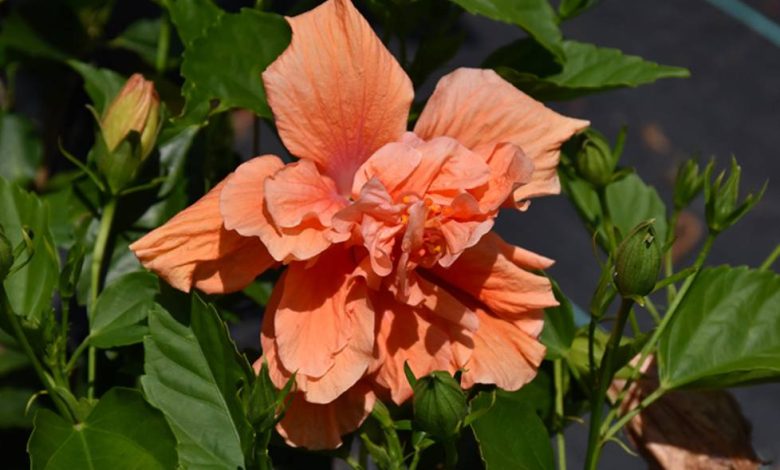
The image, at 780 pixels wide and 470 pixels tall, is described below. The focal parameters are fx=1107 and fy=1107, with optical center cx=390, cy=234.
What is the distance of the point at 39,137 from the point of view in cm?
158

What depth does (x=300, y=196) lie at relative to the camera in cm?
74

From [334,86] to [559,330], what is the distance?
0.99 feet

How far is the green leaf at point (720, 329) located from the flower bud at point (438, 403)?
0.79ft

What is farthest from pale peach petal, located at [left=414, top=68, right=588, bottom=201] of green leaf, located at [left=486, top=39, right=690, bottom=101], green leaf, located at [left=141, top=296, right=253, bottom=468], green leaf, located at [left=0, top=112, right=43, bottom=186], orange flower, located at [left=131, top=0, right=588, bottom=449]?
green leaf, located at [left=0, top=112, right=43, bottom=186]

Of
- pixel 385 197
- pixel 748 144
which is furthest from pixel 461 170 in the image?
pixel 748 144

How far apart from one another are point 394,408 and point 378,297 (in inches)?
4.3

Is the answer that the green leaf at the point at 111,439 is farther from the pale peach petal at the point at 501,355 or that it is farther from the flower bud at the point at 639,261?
the flower bud at the point at 639,261

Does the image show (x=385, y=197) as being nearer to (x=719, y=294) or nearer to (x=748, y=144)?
(x=719, y=294)

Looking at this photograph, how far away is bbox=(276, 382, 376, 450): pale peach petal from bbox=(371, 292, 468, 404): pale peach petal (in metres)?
0.02

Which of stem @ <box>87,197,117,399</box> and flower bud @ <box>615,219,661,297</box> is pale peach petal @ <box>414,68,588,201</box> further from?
stem @ <box>87,197,117,399</box>

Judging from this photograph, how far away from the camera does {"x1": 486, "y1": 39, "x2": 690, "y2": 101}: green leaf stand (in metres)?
0.92

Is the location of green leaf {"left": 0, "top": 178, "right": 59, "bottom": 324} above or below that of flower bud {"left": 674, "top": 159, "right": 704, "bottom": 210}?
below

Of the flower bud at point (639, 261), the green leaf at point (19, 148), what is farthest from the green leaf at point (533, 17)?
the green leaf at point (19, 148)

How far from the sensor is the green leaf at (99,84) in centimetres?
107
